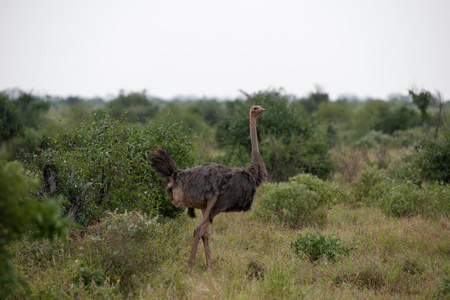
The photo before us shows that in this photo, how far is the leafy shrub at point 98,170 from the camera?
20.2ft

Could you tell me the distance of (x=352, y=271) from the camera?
5.57 meters

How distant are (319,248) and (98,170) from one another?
3572 mm

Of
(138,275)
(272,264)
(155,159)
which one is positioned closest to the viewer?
(138,275)

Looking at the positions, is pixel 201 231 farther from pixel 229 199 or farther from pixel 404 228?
pixel 404 228

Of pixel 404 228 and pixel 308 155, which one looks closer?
pixel 404 228

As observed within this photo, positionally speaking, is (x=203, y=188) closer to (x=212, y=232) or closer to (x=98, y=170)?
(x=98, y=170)

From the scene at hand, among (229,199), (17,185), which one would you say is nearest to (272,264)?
(229,199)

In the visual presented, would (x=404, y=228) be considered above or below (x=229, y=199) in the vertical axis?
below

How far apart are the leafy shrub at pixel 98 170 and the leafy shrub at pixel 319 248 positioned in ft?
7.51

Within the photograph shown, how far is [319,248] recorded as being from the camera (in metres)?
6.23

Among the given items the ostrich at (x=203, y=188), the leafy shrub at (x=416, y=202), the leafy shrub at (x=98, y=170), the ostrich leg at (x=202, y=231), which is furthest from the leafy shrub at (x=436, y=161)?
the leafy shrub at (x=98, y=170)

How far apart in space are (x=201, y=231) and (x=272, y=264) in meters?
1.09

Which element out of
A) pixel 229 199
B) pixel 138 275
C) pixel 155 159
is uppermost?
pixel 155 159

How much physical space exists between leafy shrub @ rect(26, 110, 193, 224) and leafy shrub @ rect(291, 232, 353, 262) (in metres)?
2.29
